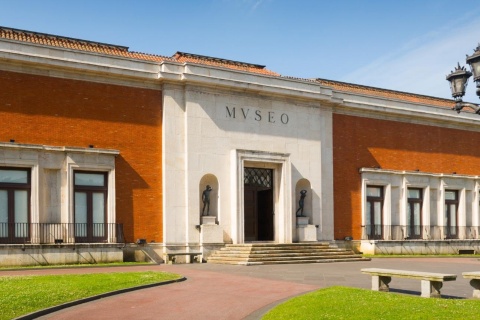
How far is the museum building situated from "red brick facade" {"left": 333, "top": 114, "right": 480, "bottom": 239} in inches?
3.2

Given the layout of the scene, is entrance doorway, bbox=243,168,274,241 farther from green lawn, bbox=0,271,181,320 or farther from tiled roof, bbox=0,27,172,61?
green lawn, bbox=0,271,181,320

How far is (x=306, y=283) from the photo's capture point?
16.7 meters

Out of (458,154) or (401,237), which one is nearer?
(401,237)

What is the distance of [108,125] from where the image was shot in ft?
82.8

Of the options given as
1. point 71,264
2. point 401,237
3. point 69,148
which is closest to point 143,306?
point 71,264

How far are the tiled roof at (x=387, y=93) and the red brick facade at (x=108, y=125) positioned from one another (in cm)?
1136

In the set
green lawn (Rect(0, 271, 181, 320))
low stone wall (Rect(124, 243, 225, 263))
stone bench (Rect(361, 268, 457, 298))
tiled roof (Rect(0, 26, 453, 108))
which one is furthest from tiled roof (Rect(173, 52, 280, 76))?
stone bench (Rect(361, 268, 457, 298))

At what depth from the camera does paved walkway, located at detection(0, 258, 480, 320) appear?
39.6ft

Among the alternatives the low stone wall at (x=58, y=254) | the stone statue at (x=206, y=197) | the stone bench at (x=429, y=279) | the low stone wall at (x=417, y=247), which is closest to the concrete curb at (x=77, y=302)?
the stone bench at (x=429, y=279)

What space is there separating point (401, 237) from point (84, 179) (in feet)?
55.0

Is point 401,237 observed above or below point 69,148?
below

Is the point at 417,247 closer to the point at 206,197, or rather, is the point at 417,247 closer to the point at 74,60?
the point at 206,197

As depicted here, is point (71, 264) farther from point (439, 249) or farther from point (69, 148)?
point (439, 249)

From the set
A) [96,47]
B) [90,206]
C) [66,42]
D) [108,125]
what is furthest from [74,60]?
[90,206]
